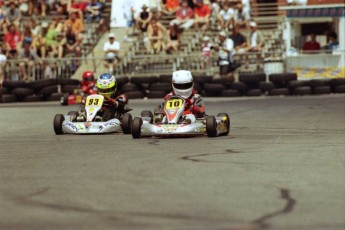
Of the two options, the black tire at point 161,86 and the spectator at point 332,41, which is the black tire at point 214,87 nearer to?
the black tire at point 161,86

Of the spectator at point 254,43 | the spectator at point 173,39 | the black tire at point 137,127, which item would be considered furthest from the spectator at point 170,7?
the black tire at point 137,127

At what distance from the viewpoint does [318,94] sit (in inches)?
1048

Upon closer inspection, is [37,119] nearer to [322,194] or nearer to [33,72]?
[33,72]

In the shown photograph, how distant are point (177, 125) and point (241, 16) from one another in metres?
14.3

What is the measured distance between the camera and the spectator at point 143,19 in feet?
94.0

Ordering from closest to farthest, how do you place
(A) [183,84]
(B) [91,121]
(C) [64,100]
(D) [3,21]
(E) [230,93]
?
1. (A) [183,84]
2. (B) [91,121]
3. (C) [64,100]
4. (E) [230,93]
5. (D) [3,21]

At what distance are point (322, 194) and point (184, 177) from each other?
155 centimetres

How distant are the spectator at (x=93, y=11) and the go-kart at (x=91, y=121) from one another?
13798 millimetres

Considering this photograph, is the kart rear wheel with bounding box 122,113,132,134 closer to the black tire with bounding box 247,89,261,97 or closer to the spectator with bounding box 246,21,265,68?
the black tire with bounding box 247,89,261,97

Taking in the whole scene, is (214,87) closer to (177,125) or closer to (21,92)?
(21,92)

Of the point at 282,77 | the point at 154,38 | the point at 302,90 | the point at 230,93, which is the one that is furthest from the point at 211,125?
the point at 154,38

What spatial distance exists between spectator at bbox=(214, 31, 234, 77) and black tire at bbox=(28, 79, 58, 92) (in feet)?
13.8

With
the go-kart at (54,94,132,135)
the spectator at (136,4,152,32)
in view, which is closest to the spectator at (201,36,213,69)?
the spectator at (136,4,152,32)

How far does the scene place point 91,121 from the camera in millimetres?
15883
